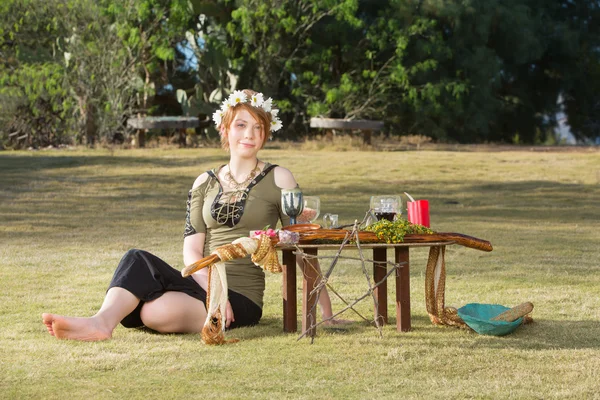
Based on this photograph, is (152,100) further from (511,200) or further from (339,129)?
(511,200)

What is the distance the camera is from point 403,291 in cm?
494

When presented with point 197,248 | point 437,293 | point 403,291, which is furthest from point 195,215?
point 437,293

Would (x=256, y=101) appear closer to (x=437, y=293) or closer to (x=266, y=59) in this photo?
(x=437, y=293)

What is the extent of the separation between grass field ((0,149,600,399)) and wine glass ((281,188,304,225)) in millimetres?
607

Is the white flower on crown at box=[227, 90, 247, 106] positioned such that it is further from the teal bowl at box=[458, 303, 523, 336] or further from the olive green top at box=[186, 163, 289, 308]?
the teal bowl at box=[458, 303, 523, 336]

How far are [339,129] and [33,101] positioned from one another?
5.49 m

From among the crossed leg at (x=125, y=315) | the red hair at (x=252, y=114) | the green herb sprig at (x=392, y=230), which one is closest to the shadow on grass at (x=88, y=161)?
the red hair at (x=252, y=114)

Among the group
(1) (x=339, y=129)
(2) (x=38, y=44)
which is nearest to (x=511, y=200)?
(1) (x=339, y=129)

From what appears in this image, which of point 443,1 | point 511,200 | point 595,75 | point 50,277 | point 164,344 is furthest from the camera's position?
point 595,75

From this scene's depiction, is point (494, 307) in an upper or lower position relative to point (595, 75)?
lower

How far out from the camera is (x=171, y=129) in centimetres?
1931

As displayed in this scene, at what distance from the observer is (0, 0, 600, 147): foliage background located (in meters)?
18.2

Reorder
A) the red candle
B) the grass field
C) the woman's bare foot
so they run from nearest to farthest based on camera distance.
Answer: the grass field, the woman's bare foot, the red candle

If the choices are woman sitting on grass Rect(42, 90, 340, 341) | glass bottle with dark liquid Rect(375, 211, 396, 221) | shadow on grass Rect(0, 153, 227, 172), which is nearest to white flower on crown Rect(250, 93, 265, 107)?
woman sitting on grass Rect(42, 90, 340, 341)
